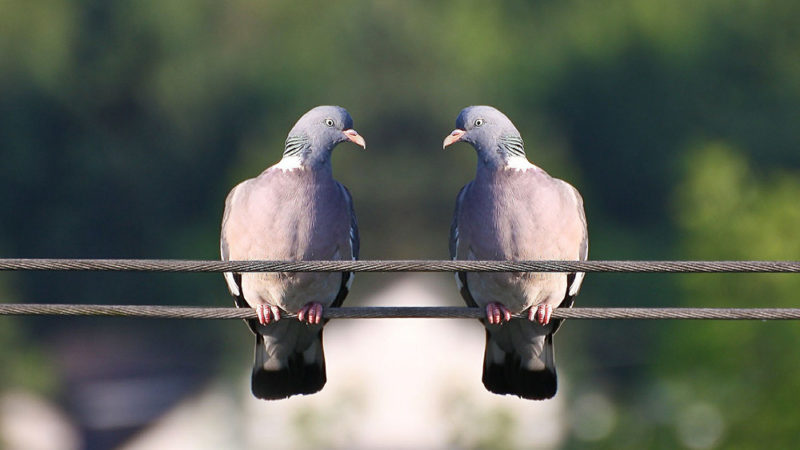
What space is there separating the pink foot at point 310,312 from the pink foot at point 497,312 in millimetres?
867

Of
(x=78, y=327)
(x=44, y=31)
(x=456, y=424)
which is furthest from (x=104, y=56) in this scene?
(x=456, y=424)

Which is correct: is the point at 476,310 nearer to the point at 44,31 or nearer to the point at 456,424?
the point at 456,424

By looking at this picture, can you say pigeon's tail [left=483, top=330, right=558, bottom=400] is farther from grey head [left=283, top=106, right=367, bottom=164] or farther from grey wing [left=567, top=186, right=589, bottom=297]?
grey head [left=283, top=106, right=367, bottom=164]

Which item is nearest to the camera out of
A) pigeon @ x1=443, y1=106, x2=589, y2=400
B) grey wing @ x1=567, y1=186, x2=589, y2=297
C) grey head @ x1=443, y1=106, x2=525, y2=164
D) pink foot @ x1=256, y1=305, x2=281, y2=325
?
pink foot @ x1=256, y1=305, x2=281, y2=325

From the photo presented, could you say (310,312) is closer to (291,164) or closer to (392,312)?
(291,164)

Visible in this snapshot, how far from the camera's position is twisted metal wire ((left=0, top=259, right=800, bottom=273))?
6.01 metres

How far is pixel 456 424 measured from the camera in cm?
2745

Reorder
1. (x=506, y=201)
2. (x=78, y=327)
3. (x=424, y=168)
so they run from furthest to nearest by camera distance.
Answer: (x=78, y=327), (x=424, y=168), (x=506, y=201)

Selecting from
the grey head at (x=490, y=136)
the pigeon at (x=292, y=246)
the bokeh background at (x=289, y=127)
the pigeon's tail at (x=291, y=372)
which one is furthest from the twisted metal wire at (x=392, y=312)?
the bokeh background at (x=289, y=127)

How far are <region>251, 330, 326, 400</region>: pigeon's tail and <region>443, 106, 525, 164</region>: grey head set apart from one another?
53.2 inches

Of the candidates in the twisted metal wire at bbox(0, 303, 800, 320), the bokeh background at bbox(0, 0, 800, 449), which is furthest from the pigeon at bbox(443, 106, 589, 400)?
the bokeh background at bbox(0, 0, 800, 449)

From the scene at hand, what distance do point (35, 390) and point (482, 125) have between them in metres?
A: 44.9

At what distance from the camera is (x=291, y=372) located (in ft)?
28.5

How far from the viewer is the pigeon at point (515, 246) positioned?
8.27 meters
